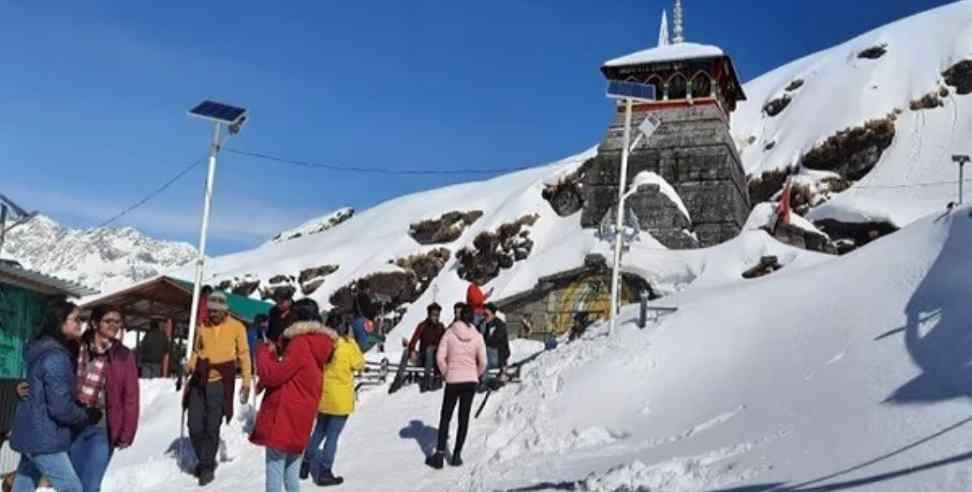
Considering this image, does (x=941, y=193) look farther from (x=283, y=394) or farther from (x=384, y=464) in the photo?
(x=283, y=394)

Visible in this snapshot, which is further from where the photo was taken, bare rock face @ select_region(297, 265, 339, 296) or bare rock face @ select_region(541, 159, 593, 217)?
bare rock face @ select_region(297, 265, 339, 296)

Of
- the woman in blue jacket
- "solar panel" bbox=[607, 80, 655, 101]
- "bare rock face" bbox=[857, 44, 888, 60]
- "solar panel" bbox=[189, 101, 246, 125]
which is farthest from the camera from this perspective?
"bare rock face" bbox=[857, 44, 888, 60]

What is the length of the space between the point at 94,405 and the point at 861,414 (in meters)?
5.02

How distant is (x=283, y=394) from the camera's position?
220 inches

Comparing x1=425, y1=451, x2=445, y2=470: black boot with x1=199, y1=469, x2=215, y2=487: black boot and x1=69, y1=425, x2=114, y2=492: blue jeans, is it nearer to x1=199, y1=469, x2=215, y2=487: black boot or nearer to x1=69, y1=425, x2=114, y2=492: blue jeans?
x1=199, y1=469, x2=215, y2=487: black boot

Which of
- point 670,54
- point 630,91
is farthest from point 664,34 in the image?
point 630,91

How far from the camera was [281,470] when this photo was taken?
557cm

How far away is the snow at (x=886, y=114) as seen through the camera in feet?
112

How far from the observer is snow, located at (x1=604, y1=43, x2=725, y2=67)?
34.1 m

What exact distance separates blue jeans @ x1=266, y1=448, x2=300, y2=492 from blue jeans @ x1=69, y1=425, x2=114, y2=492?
1012mm

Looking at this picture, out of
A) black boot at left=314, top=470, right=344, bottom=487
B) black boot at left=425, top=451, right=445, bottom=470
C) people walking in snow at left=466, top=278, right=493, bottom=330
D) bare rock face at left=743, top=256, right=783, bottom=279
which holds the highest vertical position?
bare rock face at left=743, top=256, right=783, bottom=279

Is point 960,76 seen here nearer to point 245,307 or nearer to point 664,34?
point 664,34

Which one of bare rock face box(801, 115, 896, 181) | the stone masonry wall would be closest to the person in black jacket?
the stone masonry wall

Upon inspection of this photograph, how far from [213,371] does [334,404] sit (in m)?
1.40
